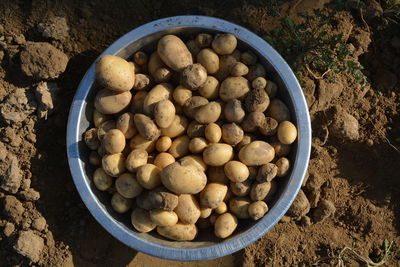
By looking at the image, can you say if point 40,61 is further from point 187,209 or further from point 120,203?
point 187,209

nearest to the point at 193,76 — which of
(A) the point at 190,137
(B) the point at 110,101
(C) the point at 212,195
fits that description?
(A) the point at 190,137

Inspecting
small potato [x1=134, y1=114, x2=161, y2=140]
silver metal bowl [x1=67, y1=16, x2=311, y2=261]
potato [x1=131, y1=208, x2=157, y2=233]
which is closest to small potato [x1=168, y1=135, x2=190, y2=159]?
small potato [x1=134, y1=114, x2=161, y2=140]

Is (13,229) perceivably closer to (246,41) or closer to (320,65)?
(246,41)

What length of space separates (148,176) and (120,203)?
0.25m

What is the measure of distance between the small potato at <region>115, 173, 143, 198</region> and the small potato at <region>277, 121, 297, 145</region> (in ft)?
2.50

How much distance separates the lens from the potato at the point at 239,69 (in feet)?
6.14

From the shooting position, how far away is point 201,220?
1.93 meters

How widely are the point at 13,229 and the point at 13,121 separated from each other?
0.62 meters

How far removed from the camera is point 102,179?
1867 millimetres

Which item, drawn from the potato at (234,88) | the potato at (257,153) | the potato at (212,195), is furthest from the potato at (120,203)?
the potato at (234,88)

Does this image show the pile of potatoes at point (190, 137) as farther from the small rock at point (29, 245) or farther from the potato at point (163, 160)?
the small rock at point (29, 245)

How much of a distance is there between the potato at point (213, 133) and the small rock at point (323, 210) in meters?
0.85

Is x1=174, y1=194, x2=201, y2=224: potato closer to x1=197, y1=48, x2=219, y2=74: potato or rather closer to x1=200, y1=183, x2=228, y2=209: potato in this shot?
x1=200, y1=183, x2=228, y2=209: potato

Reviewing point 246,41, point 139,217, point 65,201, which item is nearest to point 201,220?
point 139,217
